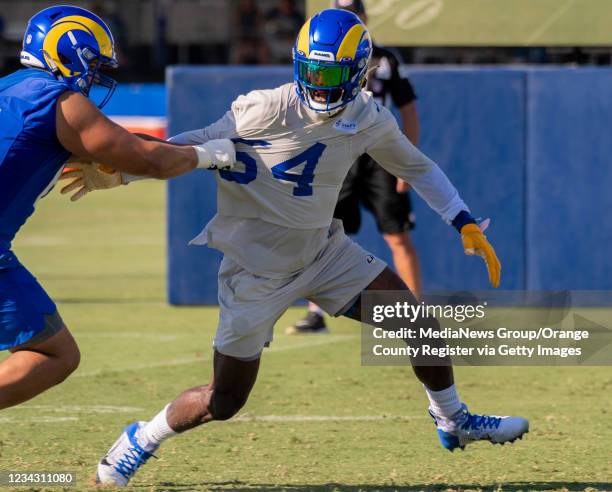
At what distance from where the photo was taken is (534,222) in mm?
10734

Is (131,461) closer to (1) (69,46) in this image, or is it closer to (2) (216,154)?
(2) (216,154)

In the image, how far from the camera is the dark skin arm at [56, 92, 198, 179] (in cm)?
512

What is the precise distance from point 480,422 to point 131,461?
61.0 inches

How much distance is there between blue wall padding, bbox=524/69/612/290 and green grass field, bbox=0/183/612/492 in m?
1.79

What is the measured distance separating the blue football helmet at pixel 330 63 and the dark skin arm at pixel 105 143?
0.69 m

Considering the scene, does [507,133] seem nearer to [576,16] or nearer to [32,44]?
[576,16]

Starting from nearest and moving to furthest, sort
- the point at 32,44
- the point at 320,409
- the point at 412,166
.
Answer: the point at 32,44 < the point at 412,166 < the point at 320,409

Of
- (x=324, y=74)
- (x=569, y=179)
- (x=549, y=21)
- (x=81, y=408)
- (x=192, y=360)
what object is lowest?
(x=192, y=360)

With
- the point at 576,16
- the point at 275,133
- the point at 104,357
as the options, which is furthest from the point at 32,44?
the point at 576,16

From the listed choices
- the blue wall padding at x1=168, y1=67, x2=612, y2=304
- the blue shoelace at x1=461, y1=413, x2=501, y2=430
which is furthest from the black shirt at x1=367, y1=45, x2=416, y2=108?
the blue shoelace at x1=461, y1=413, x2=501, y2=430

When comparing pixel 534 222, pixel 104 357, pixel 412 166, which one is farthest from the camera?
pixel 534 222

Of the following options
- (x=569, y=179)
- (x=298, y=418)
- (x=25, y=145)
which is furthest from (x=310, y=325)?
(x=25, y=145)

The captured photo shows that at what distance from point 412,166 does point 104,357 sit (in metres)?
3.52

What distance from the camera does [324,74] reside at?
572cm
